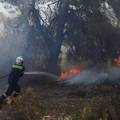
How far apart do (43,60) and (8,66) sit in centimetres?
254

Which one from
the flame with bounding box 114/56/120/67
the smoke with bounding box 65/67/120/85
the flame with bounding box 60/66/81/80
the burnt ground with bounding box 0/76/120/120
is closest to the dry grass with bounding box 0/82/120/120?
the burnt ground with bounding box 0/76/120/120

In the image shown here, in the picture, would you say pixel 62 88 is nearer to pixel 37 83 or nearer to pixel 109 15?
pixel 37 83

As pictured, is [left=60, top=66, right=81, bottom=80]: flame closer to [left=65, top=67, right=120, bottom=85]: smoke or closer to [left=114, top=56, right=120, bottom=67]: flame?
[left=65, top=67, right=120, bottom=85]: smoke

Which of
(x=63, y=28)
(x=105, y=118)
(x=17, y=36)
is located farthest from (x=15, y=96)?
(x=17, y=36)

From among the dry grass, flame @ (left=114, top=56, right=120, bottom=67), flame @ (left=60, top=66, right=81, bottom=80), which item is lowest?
the dry grass

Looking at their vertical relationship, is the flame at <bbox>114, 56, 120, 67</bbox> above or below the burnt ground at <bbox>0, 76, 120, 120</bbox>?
above

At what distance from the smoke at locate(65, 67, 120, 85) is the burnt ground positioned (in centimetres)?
174

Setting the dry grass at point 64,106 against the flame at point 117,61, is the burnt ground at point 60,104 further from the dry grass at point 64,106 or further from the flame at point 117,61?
the flame at point 117,61

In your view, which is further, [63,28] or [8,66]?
[8,66]

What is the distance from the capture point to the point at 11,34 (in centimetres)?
2934

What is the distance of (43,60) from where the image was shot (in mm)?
28328

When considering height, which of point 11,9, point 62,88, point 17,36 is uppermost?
point 11,9

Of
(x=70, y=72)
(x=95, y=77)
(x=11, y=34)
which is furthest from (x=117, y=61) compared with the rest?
(x=11, y=34)

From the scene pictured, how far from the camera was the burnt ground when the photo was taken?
1043cm
